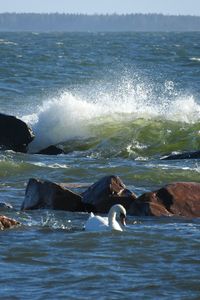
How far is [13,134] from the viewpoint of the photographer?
2055 centimetres

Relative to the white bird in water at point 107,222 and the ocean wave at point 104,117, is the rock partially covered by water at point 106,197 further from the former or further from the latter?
the ocean wave at point 104,117

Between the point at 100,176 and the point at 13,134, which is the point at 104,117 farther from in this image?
the point at 100,176

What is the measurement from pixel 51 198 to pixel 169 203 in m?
1.39

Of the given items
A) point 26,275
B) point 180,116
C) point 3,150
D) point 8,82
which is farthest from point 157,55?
point 26,275

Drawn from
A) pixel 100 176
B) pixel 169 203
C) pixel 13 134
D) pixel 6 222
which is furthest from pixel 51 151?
pixel 6 222

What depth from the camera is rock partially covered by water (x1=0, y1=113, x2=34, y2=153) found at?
20250mm

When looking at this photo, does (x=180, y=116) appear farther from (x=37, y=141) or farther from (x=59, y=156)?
(x=59, y=156)

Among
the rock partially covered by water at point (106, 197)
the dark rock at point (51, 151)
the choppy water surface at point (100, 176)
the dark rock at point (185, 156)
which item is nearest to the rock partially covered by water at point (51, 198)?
the rock partially covered by water at point (106, 197)

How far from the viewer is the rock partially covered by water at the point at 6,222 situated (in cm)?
1200

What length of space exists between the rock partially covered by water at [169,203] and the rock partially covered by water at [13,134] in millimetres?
7272

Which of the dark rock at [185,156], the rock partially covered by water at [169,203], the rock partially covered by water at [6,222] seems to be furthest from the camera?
the dark rock at [185,156]

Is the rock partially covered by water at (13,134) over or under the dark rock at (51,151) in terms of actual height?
over

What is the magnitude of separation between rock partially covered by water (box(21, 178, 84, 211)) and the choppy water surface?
247 mm

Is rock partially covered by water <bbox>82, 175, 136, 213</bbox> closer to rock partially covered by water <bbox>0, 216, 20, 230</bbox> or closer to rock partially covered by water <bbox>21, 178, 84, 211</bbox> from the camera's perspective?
rock partially covered by water <bbox>21, 178, 84, 211</bbox>
